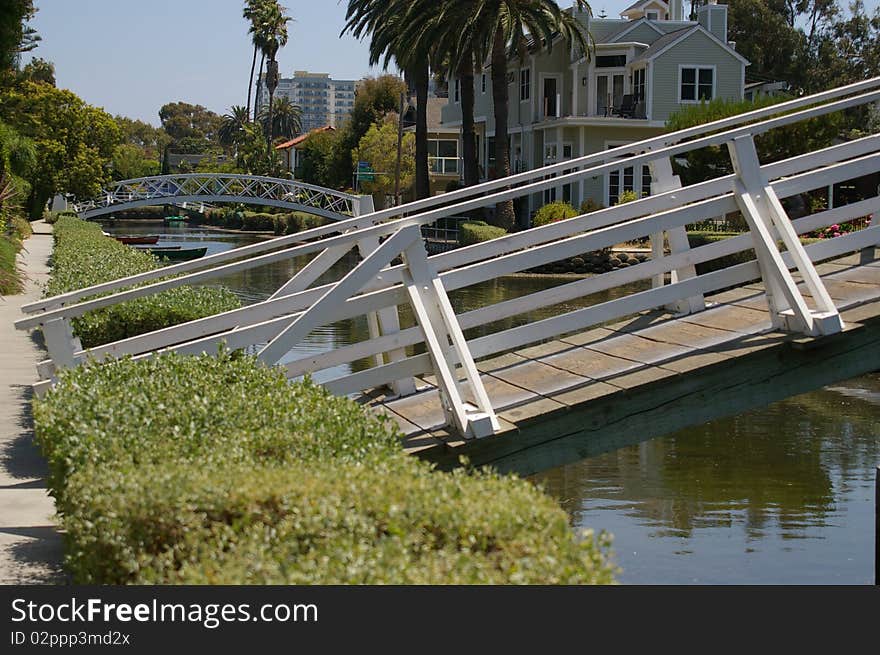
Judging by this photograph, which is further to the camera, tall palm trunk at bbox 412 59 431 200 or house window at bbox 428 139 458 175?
house window at bbox 428 139 458 175

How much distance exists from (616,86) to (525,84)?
533 centimetres

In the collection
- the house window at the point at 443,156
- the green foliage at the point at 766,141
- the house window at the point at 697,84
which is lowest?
the green foliage at the point at 766,141

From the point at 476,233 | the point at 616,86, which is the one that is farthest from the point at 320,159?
the point at 476,233

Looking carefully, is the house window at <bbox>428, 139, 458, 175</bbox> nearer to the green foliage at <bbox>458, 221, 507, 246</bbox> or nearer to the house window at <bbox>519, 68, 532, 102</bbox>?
the house window at <bbox>519, 68, 532, 102</bbox>

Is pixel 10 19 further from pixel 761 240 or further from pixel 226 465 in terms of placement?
pixel 226 465

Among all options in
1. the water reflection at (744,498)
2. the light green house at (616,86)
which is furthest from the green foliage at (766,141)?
the water reflection at (744,498)

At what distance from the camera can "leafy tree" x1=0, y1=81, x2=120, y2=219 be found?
193 feet

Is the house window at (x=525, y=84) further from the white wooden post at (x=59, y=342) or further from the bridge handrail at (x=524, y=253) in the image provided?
the white wooden post at (x=59, y=342)

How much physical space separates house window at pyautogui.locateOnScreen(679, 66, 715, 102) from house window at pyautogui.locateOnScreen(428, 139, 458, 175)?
20435mm

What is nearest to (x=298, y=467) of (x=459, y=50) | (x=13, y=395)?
(x=13, y=395)

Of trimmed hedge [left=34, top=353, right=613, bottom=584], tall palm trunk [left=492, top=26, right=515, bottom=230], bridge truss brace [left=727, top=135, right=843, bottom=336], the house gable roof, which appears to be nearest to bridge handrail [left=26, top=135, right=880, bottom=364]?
bridge truss brace [left=727, top=135, right=843, bottom=336]

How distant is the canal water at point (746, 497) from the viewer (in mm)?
10211

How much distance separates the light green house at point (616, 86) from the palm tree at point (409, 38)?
4.37 m
